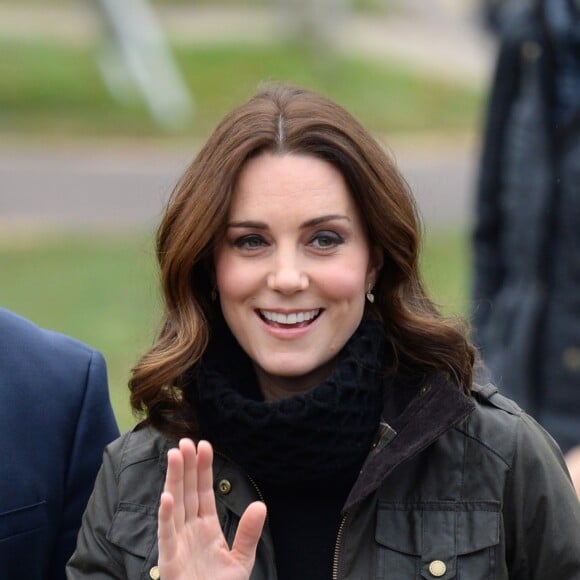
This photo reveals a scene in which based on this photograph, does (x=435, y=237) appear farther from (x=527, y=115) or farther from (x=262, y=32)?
(x=262, y=32)

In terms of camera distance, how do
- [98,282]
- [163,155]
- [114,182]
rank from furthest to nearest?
[163,155], [114,182], [98,282]

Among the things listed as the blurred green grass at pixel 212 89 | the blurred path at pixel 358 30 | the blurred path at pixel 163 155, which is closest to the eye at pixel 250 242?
the blurred path at pixel 163 155

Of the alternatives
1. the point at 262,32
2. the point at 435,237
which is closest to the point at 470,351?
the point at 435,237

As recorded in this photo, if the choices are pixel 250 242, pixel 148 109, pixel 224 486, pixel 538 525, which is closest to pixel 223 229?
pixel 250 242

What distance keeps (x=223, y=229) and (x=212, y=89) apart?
16993 millimetres

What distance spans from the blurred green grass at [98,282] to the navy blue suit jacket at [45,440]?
4645 millimetres

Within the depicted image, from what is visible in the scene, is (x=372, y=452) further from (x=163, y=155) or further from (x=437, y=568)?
(x=163, y=155)

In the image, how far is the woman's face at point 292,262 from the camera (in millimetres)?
3023

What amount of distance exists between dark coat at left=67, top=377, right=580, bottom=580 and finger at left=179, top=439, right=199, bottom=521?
10.6 inches

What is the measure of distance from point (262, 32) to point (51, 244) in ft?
38.5

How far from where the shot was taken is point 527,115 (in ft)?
16.1

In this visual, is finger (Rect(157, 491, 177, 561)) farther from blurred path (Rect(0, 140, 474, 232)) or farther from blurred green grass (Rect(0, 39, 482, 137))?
blurred green grass (Rect(0, 39, 482, 137))

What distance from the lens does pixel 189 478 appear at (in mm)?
2768

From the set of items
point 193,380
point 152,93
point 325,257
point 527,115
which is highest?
point 152,93
